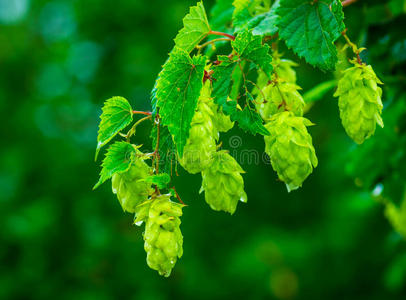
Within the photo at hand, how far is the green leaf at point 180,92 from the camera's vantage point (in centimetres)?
84

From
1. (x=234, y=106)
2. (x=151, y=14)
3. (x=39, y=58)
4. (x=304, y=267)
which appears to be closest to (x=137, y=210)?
(x=234, y=106)

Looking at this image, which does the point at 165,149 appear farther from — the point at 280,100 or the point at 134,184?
the point at 280,100

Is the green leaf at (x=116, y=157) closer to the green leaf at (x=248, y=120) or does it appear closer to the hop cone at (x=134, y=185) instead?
the hop cone at (x=134, y=185)

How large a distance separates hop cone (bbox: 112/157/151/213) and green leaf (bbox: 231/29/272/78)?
0.98ft

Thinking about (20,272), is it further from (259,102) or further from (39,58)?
(259,102)

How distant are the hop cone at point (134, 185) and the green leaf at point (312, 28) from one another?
394 millimetres

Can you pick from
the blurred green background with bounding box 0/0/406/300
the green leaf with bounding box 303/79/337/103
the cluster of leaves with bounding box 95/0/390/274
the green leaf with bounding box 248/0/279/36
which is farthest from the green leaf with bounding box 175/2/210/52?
the blurred green background with bounding box 0/0/406/300

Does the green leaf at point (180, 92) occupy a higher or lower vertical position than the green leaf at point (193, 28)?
lower

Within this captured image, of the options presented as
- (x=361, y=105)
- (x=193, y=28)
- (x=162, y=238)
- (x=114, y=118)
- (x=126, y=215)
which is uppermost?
(x=193, y=28)

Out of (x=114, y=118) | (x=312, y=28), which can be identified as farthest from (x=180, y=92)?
(x=312, y=28)

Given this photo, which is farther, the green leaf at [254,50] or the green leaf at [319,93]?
the green leaf at [319,93]

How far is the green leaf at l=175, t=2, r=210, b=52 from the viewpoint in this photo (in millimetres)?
1054

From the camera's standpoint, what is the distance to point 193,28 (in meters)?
1.06

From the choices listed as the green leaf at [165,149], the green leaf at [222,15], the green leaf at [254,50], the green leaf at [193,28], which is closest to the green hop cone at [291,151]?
the green leaf at [254,50]
